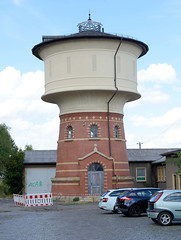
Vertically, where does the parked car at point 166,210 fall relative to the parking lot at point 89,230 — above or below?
above

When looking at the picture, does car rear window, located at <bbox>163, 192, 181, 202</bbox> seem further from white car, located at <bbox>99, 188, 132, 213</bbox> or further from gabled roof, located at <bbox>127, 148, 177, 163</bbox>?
gabled roof, located at <bbox>127, 148, 177, 163</bbox>

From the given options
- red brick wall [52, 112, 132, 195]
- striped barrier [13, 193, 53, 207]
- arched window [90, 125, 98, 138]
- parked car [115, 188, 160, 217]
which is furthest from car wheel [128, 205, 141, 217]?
arched window [90, 125, 98, 138]

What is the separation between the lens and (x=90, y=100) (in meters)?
37.8

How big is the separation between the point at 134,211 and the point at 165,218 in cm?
495

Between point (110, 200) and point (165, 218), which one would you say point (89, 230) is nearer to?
point (165, 218)

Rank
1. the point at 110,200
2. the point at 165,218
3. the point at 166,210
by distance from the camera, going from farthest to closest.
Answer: the point at 110,200
the point at 165,218
the point at 166,210

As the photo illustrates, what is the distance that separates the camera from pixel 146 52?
4162 cm

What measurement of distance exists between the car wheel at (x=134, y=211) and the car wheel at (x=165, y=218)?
485cm

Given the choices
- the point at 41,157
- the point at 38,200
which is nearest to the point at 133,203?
the point at 38,200

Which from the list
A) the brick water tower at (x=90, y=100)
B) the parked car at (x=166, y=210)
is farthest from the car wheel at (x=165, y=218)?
the brick water tower at (x=90, y=100)

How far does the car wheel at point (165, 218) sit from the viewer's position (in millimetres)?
18514

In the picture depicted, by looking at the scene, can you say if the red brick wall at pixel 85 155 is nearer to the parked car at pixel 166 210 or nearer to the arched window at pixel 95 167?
the arched window at pixel 95 167

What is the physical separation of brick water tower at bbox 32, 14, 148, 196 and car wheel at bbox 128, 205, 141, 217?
1411 cm

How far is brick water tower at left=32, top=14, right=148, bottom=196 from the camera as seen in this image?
37062 mm
